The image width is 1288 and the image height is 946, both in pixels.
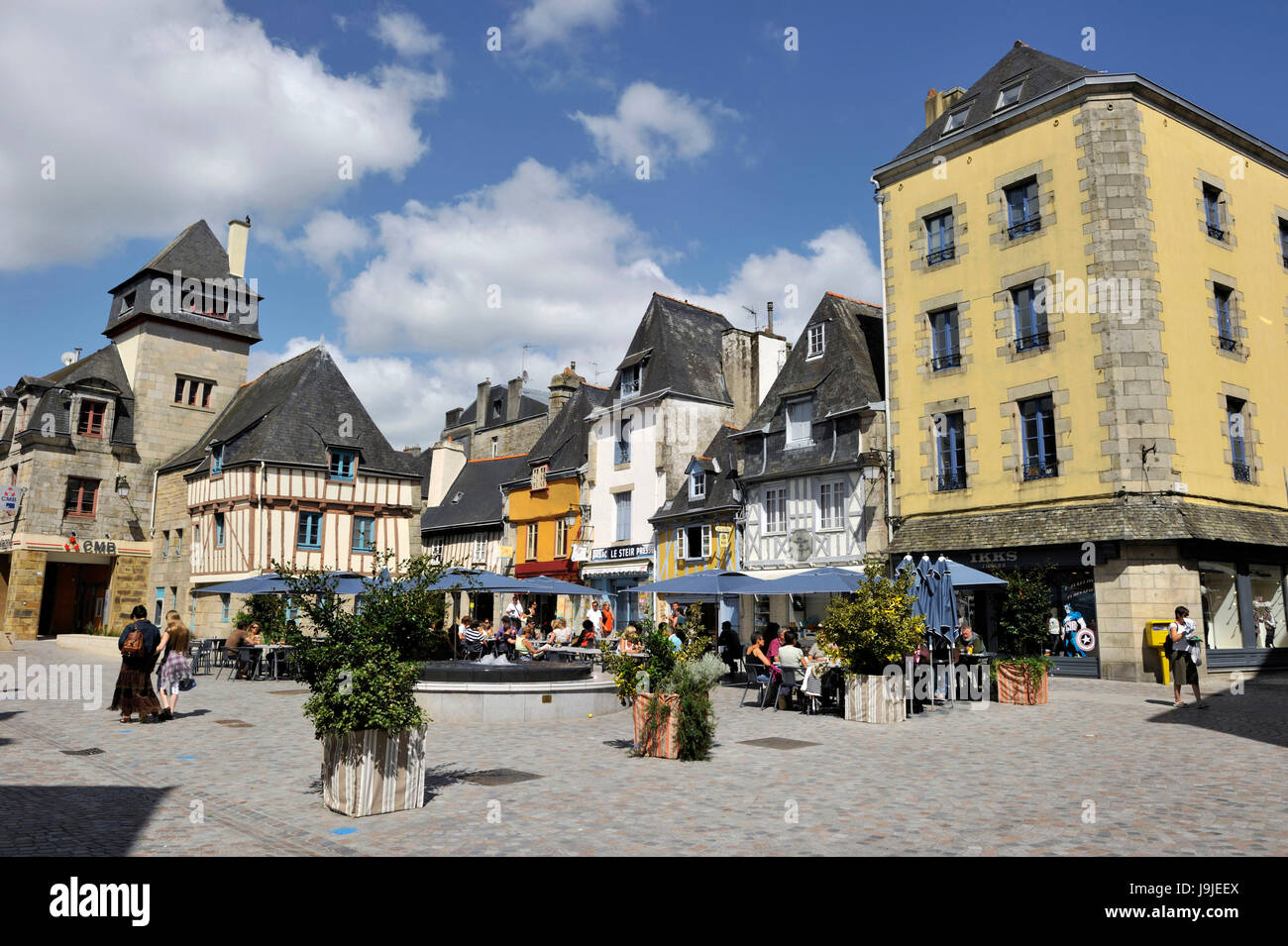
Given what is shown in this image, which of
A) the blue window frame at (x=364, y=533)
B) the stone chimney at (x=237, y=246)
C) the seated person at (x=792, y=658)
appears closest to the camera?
the seated person at (x=792, y=658)

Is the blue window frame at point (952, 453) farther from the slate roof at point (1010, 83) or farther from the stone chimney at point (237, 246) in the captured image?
the stone chimney at point (237, 246)

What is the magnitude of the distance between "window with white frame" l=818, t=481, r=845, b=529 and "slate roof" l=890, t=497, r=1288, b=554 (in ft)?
9.49

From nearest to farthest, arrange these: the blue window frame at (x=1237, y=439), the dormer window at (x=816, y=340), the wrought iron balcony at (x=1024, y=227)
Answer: the blue window frame at (x=1237, y=439) < the wrought iron balcony at (x=1024, y=227) < the dormer window at (x=816, y=340)

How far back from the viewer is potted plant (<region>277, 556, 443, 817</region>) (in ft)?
21.5

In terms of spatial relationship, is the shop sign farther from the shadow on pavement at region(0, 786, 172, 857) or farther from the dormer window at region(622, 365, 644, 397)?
the shadow on pavement at region(0, 786, 172, 857)

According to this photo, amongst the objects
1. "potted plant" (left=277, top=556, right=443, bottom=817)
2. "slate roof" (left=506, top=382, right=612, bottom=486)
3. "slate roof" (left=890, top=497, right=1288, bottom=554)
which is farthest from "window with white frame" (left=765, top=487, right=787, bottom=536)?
"potted plant" (left=277, top=556, right=443, bottom=817)

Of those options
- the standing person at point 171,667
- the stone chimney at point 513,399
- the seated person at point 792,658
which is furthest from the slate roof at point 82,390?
the seated person at point 792,658

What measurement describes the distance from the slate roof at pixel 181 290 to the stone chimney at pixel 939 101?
27.1 m

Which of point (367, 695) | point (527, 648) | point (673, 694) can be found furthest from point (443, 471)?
point (367, 695)

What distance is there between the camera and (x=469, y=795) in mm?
7332

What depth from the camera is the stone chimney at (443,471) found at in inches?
1815
